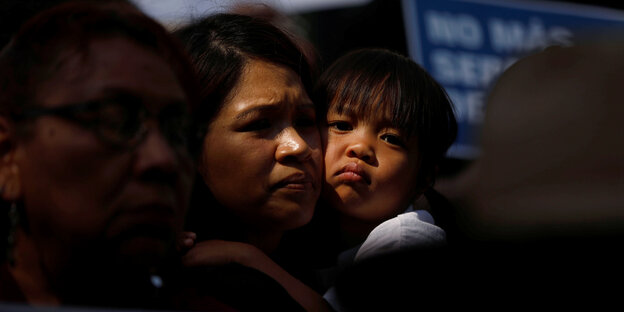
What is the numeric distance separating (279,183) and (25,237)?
792 mm

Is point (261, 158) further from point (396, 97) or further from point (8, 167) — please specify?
point (8, 167)

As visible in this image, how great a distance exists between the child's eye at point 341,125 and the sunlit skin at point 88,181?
3.22 ft

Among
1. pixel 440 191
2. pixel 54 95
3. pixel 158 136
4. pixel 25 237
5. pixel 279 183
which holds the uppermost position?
pixel 54 95

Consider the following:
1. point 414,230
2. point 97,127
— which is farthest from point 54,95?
point 414,230

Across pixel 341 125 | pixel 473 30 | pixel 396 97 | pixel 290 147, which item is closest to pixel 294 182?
pixel 290 147

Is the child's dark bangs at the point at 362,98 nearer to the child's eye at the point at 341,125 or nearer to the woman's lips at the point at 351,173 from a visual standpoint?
the child's eye at the point at 341,125

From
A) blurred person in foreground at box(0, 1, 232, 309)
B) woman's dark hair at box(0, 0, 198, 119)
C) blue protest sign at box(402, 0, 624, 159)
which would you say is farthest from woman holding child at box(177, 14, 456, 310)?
blue protest sign at box(402, 0, 624, 159)

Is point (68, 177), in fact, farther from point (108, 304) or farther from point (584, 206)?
point (584, 206)

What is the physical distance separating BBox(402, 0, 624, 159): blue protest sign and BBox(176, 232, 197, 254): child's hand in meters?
2.67

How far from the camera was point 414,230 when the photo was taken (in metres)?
2.09

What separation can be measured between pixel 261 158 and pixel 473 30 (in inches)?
115

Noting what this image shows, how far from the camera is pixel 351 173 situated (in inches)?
86.2

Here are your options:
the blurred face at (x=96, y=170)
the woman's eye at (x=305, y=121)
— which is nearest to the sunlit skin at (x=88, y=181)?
Result: the blurred face at (x=96, y=170)

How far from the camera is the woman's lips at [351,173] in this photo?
2189 mm
